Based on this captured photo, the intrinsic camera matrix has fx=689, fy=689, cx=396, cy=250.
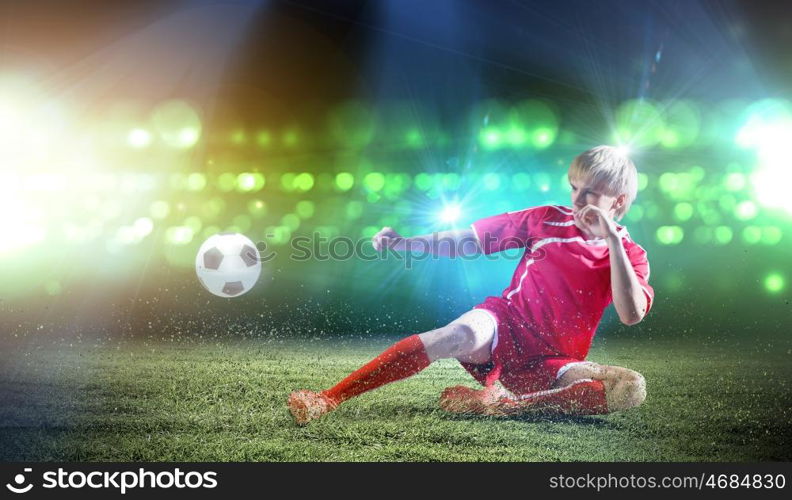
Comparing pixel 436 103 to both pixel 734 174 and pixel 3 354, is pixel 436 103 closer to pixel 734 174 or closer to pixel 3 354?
pixel 734 174

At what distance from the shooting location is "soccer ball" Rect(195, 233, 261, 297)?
4449mm

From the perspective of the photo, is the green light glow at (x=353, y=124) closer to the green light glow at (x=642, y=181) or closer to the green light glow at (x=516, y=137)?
the green light glow at (x=516, y=137)

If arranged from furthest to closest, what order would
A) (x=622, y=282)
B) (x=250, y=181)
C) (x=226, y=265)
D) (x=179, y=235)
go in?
(x=179, y=235), (x=250, y=181), (x=226, y=265), (x=622, y=282)

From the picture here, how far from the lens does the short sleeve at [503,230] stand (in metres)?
3.93

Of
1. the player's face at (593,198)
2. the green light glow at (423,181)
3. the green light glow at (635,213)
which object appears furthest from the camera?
the green light glow at (423,181)

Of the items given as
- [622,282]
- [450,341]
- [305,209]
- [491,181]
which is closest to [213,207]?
[305,209]

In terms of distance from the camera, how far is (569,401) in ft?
Result: 11.9

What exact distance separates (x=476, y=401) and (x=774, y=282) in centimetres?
290

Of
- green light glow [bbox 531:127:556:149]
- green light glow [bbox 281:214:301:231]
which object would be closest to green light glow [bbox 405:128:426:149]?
green light glow [bbox 531:127:556:149]

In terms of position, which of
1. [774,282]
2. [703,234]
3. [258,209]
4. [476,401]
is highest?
[258,209]

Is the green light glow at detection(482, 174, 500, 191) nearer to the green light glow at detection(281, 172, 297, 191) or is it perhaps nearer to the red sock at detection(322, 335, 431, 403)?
the green light glow at detection(281, 172, 297, 191)

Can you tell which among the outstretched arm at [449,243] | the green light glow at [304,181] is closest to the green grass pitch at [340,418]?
the outstretched arm at [449,243]

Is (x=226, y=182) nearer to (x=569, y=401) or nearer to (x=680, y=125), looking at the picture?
(x=569, y=401)

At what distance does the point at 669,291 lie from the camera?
515 centimetres
